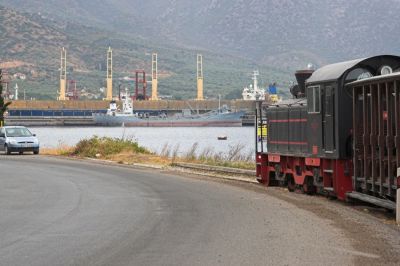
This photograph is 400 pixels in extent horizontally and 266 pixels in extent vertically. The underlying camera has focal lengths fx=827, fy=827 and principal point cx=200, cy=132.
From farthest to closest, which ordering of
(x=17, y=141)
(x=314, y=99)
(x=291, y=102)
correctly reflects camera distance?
(x=17, y=141)
(x=291, y=102)
(x=314, y=99)

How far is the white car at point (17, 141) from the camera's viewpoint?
47250mm

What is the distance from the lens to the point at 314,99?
2070 cm

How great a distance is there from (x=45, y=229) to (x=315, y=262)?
18.2 ft

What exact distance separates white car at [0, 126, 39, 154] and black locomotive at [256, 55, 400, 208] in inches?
1006

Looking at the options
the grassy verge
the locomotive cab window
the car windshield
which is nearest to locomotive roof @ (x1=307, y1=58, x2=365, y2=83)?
the locomotive cab window

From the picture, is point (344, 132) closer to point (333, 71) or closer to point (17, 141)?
point (333, 71)

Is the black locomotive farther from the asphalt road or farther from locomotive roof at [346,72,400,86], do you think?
the asphalt road

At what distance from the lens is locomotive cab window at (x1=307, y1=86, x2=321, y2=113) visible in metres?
20.5

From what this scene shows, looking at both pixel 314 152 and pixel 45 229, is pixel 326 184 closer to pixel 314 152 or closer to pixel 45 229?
pixel 314 152

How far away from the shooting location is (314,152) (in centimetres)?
2111

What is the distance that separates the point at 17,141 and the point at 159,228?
34.2 m

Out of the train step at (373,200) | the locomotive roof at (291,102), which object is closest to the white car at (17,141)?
the locomotive roof at (291,102)

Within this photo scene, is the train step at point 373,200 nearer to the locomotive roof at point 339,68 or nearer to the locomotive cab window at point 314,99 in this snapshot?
the locomotive cab window at point 314,99

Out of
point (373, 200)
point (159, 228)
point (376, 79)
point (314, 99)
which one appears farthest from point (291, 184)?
point (159, 228)
